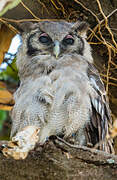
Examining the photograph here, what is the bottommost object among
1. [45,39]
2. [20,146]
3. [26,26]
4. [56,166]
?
[56,166]

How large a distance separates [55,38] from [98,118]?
904mm

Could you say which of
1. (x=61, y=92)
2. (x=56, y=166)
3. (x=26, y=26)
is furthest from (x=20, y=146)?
(x=26, y=26)

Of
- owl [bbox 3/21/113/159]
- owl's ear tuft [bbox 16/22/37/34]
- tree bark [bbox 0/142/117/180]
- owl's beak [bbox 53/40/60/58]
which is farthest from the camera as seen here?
owl's ear tuft [bbox 16/22/37/34]

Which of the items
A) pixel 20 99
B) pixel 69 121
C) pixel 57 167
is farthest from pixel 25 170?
pixel 20 99

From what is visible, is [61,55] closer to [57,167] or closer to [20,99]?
[20,99]

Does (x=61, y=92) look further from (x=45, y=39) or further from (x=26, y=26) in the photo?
(x=26, y=26)

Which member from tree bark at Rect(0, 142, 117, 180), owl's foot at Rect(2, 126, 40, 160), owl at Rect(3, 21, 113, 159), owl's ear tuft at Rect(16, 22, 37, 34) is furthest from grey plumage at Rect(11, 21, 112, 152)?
owl's foot at Rect(2, 126, 40, 160)

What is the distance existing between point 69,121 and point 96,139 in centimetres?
35

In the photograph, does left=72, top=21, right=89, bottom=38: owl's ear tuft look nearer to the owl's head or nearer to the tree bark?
the owl's head

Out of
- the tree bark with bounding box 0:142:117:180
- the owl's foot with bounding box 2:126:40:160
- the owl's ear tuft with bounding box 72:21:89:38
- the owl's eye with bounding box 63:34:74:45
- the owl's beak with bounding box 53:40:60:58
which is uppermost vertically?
the owl's ear tuft with bounding box 72:21:89:38

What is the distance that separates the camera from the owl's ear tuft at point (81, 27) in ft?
9.12

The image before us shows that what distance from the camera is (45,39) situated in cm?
285

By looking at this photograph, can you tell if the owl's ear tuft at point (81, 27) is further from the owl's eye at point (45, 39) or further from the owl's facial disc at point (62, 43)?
the owl's eye at point (45, 39)

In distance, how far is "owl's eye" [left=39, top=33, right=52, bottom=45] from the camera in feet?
9.31
